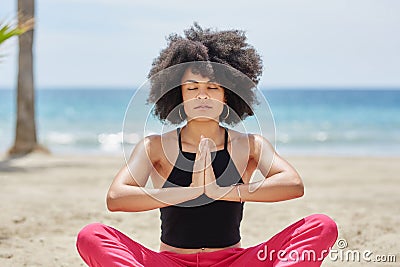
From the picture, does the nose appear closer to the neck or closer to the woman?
the woman

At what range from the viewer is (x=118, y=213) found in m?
6.08

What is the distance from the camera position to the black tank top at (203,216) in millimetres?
3074

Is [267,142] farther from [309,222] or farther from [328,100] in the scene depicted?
[328,100]

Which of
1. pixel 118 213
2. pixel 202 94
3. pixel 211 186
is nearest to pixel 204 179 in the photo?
pixel 211 186

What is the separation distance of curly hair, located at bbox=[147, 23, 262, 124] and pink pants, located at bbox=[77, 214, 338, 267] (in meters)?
0.59

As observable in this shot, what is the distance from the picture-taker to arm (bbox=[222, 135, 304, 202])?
2902 millimetres

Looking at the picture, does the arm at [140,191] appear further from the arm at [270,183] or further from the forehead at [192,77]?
the forehead at [192,77]

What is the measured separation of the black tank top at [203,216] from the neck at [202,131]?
0.05 metres

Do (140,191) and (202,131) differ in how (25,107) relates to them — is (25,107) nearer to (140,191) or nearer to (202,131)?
(202,131)

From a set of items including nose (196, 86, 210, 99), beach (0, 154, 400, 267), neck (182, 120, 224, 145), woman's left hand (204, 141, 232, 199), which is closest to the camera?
woman's left hand (204, 141, 232, 199)

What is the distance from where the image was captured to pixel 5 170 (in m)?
8.95

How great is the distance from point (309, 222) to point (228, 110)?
63 centimetres

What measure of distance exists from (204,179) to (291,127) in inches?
1015

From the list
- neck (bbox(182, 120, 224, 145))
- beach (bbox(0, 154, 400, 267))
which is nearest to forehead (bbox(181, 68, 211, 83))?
neck (bbox(182, 120, 224, 145))
